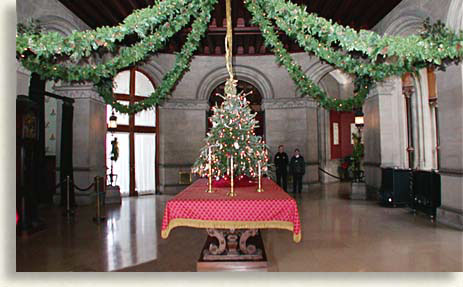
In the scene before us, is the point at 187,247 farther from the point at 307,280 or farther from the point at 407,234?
the point at 407,234

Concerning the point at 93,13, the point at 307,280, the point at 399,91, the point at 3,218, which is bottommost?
the point at 307,280

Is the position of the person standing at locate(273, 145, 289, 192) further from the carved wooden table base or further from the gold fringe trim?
the gold fringe trim

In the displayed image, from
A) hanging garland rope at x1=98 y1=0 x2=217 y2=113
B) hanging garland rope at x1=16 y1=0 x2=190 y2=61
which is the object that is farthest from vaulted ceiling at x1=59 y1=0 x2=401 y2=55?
hanging garland rope at x1=16 y1=0 x2=190 y2=61

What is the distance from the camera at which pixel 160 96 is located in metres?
7.98

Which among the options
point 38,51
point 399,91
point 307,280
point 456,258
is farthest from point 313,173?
point 38,51

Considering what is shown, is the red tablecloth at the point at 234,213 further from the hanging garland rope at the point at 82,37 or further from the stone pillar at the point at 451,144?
the stone pillar at the point at 451,144

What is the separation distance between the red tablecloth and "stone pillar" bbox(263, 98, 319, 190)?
8.41 meters

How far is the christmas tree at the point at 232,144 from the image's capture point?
193 inches

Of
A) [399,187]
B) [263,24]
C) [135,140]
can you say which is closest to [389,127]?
[399,187]

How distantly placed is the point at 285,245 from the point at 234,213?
5.81ft

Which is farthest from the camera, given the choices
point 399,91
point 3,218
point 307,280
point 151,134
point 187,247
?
point 151,134

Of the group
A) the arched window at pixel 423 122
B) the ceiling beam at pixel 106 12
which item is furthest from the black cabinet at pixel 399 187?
the ceiling beam at pixel 106 12

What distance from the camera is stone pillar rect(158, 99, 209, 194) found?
11.6 m

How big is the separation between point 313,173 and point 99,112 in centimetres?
773
